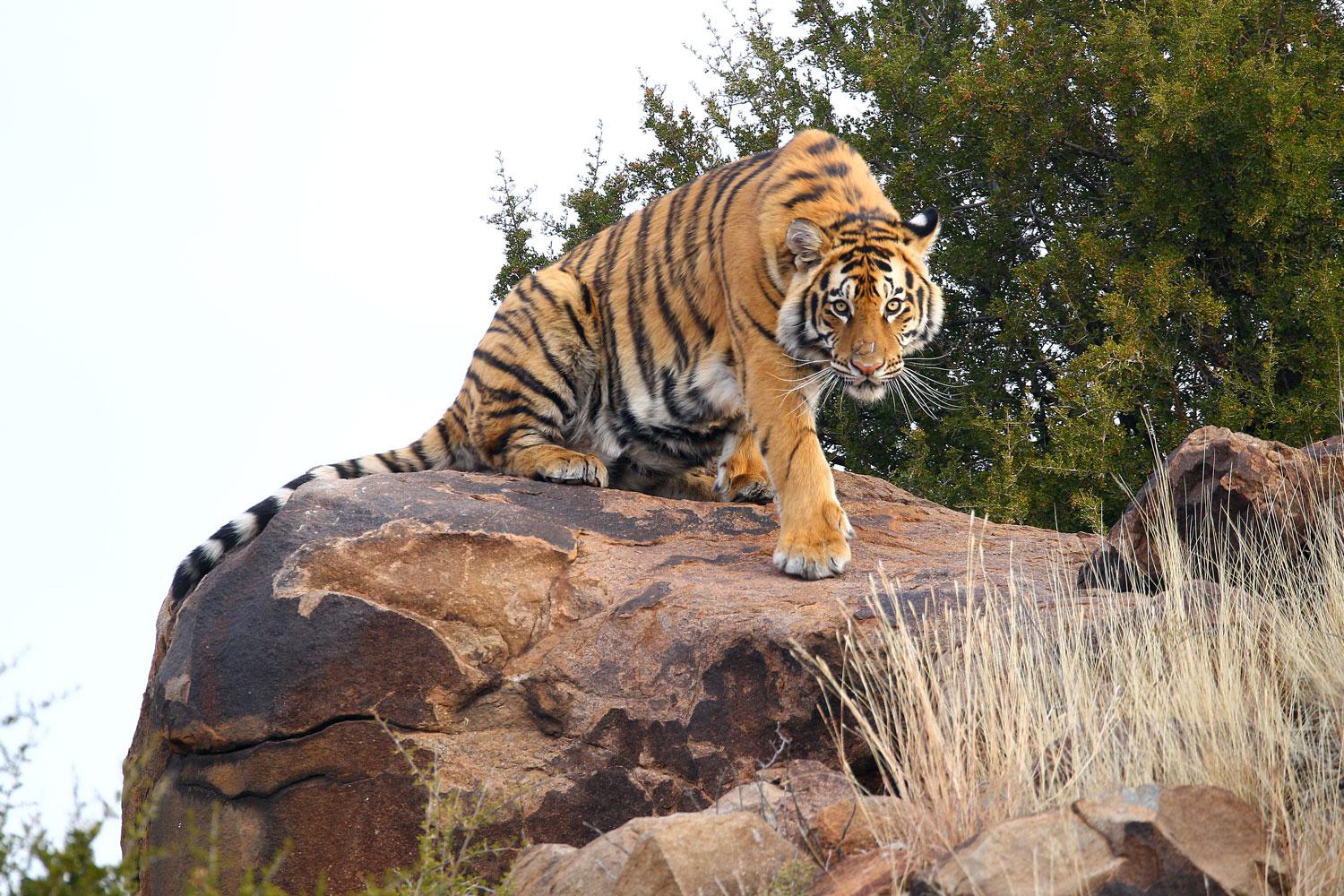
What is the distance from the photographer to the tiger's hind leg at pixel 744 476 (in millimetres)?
6703

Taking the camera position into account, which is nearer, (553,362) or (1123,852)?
(1123,852)

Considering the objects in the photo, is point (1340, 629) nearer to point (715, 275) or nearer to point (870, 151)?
point (715, 275)

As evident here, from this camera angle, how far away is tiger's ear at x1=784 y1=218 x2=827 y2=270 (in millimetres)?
5691

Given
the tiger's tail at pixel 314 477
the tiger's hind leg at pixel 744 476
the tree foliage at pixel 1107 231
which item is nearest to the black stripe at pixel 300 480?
the tiger's tail at pixel 314 477

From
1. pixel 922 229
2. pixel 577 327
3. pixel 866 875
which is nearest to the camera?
pixel 866 875

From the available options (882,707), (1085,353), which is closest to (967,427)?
(1085,353)

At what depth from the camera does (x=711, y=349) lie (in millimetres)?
6371

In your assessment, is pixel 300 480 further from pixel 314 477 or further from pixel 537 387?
pixel 537 387

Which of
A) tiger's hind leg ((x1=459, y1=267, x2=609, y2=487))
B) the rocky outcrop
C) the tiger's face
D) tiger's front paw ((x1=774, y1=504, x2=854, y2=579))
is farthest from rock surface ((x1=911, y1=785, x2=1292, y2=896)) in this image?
tiger's hind leg ((x1=459, y1=267, x2=609, y2=487))

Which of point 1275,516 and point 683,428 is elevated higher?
point 683,428

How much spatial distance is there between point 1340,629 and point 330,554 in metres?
3.93

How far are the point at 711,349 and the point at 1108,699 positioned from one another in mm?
2615

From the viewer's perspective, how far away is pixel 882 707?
15.3 ft

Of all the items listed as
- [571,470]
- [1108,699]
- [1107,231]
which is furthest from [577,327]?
[1107,231]
